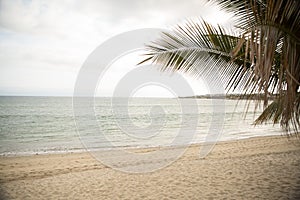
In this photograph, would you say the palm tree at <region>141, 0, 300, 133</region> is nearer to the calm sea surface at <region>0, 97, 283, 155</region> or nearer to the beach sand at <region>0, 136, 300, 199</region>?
the calm sea surface at <region>0, 97, 283, 155</region>

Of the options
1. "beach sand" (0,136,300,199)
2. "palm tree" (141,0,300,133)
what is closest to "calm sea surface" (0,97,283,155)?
"palm tree" (141,0,300,133)

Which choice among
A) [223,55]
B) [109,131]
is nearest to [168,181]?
[223,55]

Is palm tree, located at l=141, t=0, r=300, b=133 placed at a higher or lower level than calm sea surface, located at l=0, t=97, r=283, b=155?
higher

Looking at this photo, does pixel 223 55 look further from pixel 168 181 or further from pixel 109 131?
pixel 109 131

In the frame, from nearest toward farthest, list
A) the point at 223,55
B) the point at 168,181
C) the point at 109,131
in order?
the point at 223,55 < the point at 168,181 < the point at 109,131

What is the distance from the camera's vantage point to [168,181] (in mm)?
4789

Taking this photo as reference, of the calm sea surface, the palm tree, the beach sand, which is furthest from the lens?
the calm sea surface

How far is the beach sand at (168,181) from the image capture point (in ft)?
13.2

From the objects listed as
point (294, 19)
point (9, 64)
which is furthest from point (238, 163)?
point (9, 64)

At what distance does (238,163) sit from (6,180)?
5.04 meters

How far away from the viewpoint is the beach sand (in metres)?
4.03

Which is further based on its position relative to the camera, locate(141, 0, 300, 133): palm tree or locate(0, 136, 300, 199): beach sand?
locate(0, 136, 300, 199): beach sand

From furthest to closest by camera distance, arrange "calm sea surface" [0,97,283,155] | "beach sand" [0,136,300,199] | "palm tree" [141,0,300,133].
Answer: "calm sea surface" [0,97,283,155] → "beach sand" [0,136,300,199] → "palm tree" [141,0,300,133]

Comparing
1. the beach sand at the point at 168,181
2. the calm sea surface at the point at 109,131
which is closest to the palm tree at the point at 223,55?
the calm sea surface at the point at 109,131
